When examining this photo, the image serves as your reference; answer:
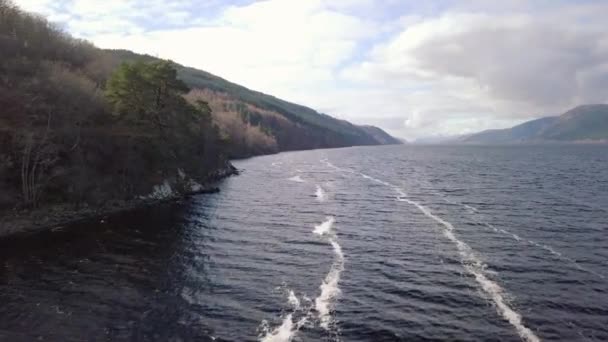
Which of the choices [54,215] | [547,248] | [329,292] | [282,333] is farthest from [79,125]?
[547,248]

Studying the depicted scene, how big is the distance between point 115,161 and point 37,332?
43822 millimetres

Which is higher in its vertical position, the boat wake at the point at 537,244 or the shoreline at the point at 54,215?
the boat wake at the point at 537,244

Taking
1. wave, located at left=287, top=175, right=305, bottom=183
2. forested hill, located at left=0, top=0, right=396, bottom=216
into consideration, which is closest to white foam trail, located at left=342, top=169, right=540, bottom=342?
forested hill, located at left=0, top=0, right=396, bottom=216

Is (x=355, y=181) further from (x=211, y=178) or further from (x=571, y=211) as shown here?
(x=571, y=211)

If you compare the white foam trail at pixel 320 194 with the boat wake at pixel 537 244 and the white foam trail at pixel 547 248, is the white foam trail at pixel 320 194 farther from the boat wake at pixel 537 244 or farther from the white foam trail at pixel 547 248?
the white foam trail at pixel 547 248

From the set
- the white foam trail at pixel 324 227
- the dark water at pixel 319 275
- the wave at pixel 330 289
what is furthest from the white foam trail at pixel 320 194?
the wave at pixel 330 289

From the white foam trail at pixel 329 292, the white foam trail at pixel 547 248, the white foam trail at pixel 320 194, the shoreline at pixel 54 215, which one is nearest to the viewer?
the white foam trail at pixel 329 292

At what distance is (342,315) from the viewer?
2627 centimetres

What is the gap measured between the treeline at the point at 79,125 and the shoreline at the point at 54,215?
121 cm

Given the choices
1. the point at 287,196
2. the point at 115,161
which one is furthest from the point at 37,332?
the point at 287,196

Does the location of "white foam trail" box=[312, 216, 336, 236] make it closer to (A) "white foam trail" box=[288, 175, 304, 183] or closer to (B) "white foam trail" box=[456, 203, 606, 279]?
(B) "white foam trail" box=[456, 203, 606, 279]

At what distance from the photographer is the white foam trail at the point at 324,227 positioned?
154ft

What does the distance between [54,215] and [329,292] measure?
130 ft

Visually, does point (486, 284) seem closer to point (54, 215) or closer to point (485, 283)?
point (485, 283)
